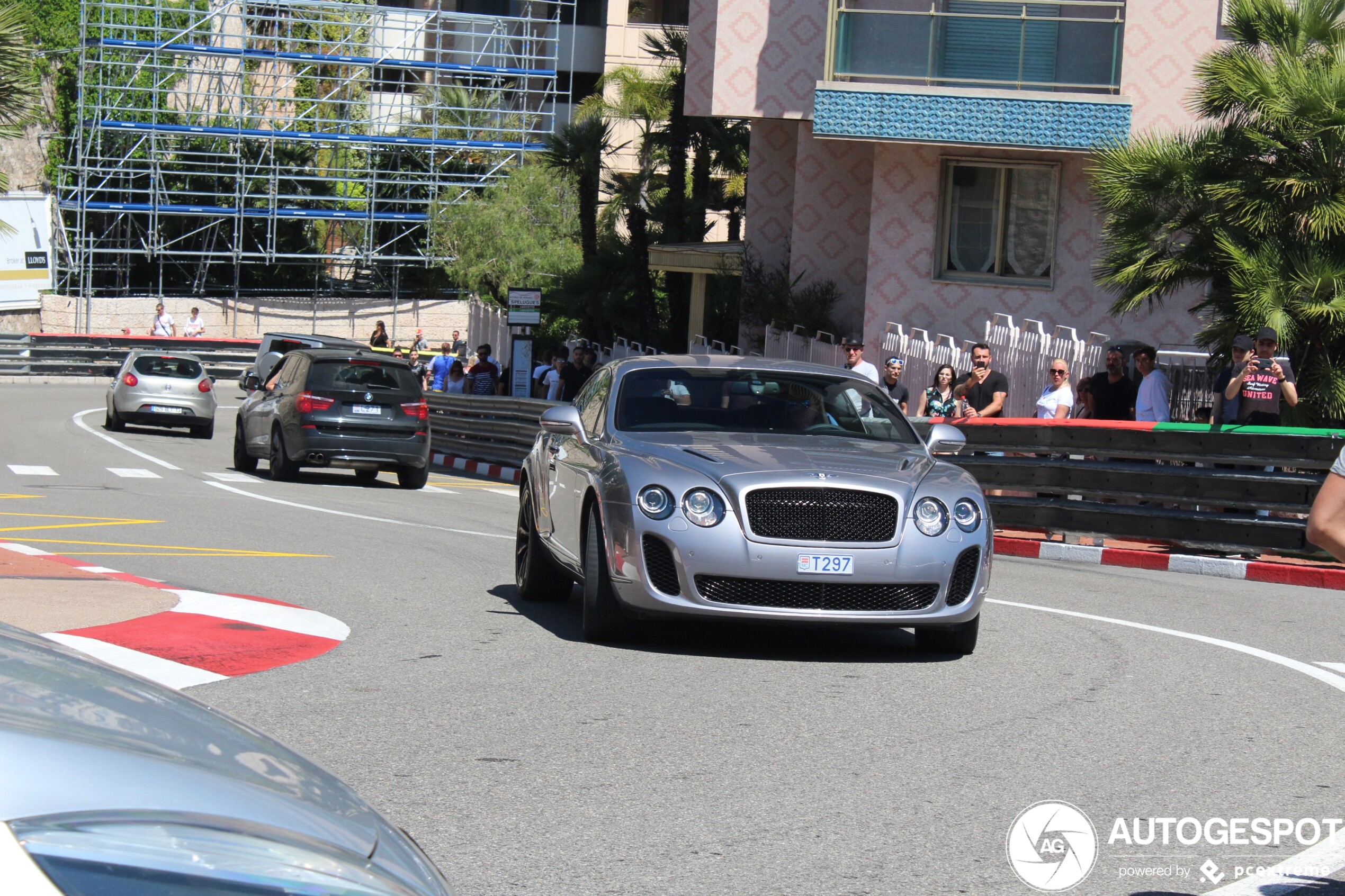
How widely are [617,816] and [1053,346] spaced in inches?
625

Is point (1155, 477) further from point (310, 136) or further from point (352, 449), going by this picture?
point (310, 136)

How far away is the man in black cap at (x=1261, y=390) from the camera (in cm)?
1364

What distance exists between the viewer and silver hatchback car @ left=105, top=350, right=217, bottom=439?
2898 cm

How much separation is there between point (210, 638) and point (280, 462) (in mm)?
12590

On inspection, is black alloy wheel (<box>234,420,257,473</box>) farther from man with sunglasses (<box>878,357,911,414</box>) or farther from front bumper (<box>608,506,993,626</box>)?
front bumper (<box>608,506,993,626</box>)

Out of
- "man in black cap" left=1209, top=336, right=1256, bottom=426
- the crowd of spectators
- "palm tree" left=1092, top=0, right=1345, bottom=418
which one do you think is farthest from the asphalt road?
"palm tree" left=1092, top=0, right=1345, bottom=418

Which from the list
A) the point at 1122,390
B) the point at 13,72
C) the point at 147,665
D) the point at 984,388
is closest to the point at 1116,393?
the point at 1122,390

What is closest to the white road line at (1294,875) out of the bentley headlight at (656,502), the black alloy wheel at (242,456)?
the bentley headlight at (656,502)

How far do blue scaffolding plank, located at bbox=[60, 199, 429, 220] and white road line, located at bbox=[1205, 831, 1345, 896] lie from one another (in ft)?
162

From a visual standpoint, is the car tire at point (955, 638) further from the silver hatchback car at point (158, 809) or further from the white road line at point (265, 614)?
the silver hatchback car at point (158, 809)

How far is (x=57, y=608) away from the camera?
8805 mm

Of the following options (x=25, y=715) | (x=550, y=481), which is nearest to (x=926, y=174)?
(x=550, y=481)

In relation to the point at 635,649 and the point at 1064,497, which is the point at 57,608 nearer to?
the point at 635,649

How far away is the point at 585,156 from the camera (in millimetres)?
39375
